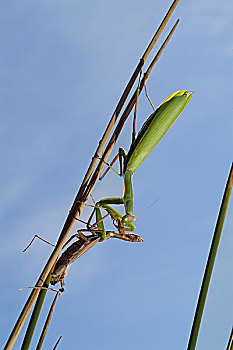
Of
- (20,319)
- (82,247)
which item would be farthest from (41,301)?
(82,247)

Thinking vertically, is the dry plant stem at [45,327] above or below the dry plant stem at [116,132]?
below

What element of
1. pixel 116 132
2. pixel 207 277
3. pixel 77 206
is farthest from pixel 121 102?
pixel 207 277

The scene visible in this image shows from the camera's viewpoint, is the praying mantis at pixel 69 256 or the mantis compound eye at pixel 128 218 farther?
the mantis compound eye at pixel 128 218

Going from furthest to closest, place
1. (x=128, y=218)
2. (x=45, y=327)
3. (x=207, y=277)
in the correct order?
(x=128, y=218), (x=45, y=327), (x=207, y=277)

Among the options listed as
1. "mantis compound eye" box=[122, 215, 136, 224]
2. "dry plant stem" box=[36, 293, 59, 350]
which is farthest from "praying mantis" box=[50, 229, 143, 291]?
"mantis compound eye" box=[122, 215, 136, 224]

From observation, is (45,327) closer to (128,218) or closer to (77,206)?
(77,206)

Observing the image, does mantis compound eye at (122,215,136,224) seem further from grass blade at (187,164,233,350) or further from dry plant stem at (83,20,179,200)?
grass blade at (187,164,233,350)

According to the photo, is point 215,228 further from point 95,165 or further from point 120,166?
point 120,166

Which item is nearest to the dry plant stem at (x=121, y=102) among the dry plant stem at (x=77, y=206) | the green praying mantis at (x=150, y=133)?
the dry plant stem at (x=77, y=206)

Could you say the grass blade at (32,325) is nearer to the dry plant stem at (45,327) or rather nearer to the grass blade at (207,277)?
the dry plant stem at (45,327)

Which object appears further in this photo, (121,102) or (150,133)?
(150,133)

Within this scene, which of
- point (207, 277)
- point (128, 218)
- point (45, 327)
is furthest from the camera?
point (128, 218)
